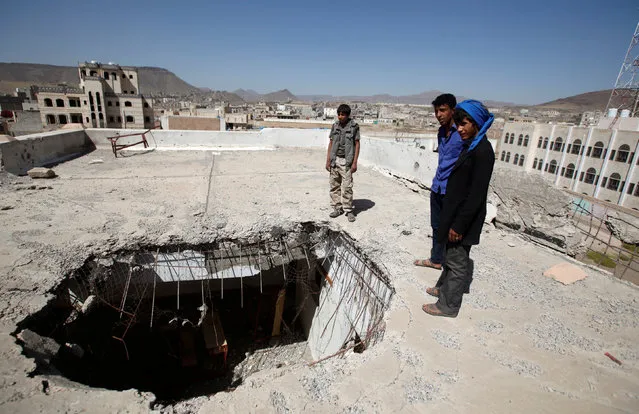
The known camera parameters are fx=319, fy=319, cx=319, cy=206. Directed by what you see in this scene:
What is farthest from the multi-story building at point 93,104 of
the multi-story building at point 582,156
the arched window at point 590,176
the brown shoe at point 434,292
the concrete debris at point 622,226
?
the arched window at point 590,176

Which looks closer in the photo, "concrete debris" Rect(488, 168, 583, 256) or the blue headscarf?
the blue headscarf

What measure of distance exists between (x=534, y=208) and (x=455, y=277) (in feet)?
8.76

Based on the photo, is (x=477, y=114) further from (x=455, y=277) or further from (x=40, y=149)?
(x=40, y=149)

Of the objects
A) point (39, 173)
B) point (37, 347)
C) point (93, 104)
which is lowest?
point (37, 347)

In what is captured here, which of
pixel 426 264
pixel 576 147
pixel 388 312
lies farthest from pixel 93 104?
pixel 576 147

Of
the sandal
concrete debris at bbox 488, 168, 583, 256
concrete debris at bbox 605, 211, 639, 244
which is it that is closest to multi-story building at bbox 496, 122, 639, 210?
concrete debris at bbox 605, 211, 639, 244

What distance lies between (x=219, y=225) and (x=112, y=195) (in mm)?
2518

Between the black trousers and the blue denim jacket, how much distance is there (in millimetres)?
807

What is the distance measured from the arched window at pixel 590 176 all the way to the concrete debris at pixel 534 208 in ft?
115

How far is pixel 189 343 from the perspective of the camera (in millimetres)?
6828

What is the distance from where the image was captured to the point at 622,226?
4.71m

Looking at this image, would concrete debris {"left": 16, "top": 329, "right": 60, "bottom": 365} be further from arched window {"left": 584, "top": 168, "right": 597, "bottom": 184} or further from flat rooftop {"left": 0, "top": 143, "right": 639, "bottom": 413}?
arched window {"left": 584, "top": 168, "right": 597, "bottom": 184}

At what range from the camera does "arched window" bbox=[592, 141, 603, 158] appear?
98.8 feet

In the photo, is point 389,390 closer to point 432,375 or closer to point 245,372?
point 432,375
